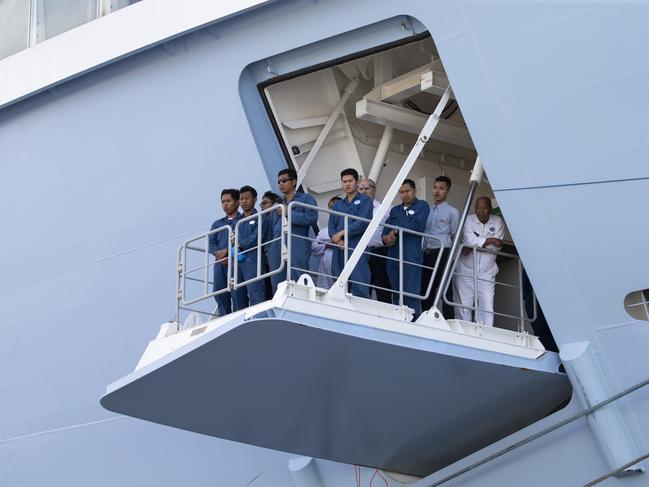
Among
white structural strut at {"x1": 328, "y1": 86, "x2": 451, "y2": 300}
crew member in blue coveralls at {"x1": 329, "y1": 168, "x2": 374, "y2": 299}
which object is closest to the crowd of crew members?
crew member in blue coveralls at {"x1": 329, "y1": 168, "x2": 374, "y2": 299}

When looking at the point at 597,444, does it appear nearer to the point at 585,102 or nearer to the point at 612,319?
the point at 612,319

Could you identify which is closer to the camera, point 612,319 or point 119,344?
point 612,319

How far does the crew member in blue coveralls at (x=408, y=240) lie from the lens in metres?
7.20

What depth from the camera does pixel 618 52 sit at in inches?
255

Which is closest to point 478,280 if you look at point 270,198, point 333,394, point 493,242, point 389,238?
point 493,242

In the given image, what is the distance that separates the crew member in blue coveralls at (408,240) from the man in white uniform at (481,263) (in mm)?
320

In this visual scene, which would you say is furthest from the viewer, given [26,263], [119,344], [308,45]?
[26,263]

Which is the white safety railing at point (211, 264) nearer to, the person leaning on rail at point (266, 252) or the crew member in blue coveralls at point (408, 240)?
the person leaning on rail at point (266, 252)

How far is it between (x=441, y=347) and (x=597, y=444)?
1.13 m

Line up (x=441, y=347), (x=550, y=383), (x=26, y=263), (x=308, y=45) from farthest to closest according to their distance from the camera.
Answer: (x=26, y=263)
(x=308, y=45)
(x=550, y=383)
(x=441, y=347)

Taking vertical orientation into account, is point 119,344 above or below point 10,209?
below

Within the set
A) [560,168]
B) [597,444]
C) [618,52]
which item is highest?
[618,52]

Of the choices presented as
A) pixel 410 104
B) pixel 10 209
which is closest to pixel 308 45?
pixel 410 104

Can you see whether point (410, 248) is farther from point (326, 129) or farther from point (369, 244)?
point (326, 129)
